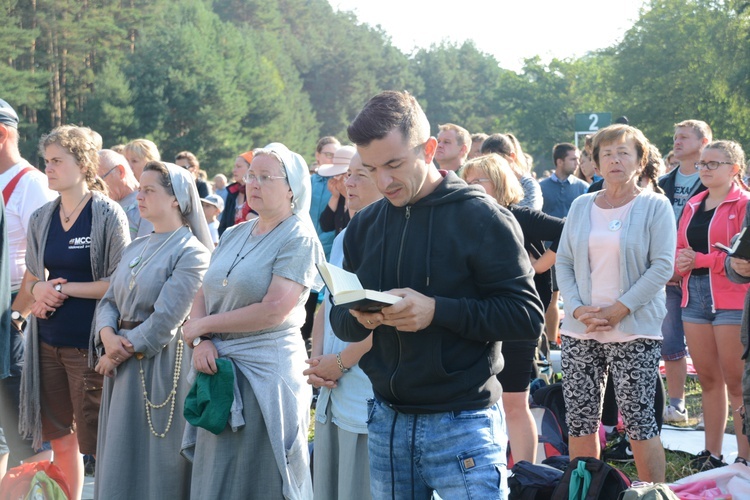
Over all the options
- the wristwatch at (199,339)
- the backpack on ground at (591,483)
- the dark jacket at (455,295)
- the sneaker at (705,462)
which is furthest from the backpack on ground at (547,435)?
the dark jacket at (455,295)

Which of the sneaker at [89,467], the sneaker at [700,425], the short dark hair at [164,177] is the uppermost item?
the short dark hair at [164,177]

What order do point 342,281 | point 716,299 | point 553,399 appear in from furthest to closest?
1. point 553,399
2. point 716,299
3. point 342,281

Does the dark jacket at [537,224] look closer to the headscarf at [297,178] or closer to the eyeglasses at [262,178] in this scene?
the headscarf at [297,178]

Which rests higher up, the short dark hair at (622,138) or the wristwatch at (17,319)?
the short dark hair at (622,138)

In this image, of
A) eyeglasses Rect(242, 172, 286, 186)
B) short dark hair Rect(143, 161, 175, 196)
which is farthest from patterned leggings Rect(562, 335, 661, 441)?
short dark hair Rect(143, 161, 175, 196)

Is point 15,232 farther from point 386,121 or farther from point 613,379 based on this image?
point 613,379

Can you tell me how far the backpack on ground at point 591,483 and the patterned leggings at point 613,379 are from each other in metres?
0.52

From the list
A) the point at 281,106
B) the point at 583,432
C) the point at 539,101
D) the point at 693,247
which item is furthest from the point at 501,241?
the point at 539,101

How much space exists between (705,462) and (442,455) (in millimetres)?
3450

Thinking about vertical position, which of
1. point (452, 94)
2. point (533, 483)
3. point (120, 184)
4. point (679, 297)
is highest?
point (120, 184)

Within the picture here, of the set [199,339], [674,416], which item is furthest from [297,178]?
[674,416]

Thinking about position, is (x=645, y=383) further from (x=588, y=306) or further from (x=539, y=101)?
(x=539, y=101)

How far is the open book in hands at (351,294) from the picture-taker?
2.43 metres

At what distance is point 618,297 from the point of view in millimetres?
4637
